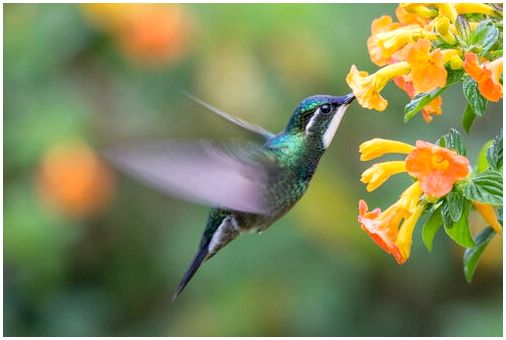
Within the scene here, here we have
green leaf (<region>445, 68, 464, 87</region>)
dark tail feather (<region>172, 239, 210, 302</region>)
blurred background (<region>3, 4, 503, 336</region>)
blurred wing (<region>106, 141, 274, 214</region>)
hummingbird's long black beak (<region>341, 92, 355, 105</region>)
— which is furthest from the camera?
blurred background (<region>3, 4, 503, 336</region>)

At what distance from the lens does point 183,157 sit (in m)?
1.25

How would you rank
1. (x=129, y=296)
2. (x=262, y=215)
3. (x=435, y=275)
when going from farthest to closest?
(x=129, y=296) → (x=435, y=275) → (x=262, y=215)

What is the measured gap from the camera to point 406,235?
1205 mm

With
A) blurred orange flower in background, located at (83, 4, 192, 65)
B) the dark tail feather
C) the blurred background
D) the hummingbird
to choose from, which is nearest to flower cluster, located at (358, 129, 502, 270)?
the hummingbird

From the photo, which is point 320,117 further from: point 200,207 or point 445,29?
point 200,207

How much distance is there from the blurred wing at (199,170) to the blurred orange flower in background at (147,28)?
1.73 m

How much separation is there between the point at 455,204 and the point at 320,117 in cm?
36

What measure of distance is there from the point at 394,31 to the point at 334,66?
1.84 metres

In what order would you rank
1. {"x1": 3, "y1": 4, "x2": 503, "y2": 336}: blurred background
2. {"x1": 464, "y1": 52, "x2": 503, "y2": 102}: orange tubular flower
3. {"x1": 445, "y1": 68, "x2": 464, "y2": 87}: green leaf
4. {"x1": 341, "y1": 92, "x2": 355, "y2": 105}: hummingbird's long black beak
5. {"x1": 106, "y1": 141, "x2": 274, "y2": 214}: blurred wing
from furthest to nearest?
1. {"x1": 3, "y1": 4, "x2": 503, "y2": 336}: blurred background
2. {"x1": 341, "y1": 92, "x2": 355, "y2": 105}: hummingbird's long black beak
3. {"x1": 106, "y1": 141, "x2": 274, "y2": 214}: blurred wing
4. {"x1": 445, "y1": 68, "x2": 464, "y2": 87}: green leaf
5. {"x1": 464, "y1": 52, "x2": 503, "y2": 102}: orange tubular flower

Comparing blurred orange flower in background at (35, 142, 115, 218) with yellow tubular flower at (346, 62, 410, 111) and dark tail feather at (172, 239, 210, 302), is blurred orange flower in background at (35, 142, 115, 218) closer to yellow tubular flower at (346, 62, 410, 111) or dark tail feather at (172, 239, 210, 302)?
dark tail feather at (172, 239, 210, 302)

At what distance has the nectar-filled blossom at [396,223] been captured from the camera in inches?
45.2

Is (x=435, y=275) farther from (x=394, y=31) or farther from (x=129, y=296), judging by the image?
(x=394, y=31)

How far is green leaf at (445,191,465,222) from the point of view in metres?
1.11

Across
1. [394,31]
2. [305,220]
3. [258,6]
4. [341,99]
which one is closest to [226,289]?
[305,220]
